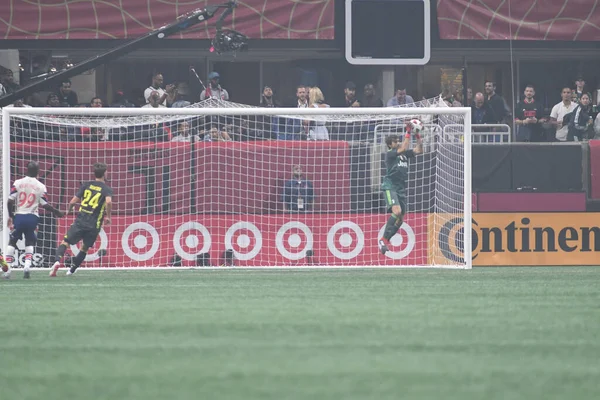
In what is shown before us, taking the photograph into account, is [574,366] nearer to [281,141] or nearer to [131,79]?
[281,141]

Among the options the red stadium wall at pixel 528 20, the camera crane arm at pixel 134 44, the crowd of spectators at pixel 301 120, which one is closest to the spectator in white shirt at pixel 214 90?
the crowd of spectators at pixel 301 120

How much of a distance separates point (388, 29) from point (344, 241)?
4.81 metres

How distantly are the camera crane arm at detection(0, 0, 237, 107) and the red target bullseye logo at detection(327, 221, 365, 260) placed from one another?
4.50 meters

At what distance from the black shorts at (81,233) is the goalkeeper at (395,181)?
4.80 meters

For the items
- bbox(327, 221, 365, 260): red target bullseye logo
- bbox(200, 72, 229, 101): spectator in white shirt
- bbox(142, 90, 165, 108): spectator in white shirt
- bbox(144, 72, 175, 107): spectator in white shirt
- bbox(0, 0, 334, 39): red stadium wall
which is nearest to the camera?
bbox(327, 221, 365, 260): red target bullseye logo

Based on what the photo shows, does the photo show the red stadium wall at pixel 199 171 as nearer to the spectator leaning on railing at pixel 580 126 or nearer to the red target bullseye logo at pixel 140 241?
the red target bullseye logo at pixel 140 241

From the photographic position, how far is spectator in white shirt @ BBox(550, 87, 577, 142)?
70.5 feet

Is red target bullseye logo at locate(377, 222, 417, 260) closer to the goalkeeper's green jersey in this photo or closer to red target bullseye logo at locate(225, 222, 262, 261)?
the goalkeeper's green jersey

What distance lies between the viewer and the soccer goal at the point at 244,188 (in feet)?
63.1

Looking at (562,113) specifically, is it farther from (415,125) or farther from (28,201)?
(28,201)

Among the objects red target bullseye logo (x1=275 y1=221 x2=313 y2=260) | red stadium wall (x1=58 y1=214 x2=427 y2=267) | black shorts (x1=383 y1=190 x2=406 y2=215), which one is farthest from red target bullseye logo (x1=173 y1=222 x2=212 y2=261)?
black shorts (x1=383 y1=190 x2=406 y2=215)

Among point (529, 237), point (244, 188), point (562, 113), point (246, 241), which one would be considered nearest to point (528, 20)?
point (562, 113)

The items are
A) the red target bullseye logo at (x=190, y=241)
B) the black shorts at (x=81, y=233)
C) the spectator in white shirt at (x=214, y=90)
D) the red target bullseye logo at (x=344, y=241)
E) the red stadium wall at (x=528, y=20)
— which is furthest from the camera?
the red stadium wall at (x=528, y=20)

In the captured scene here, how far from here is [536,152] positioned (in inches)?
787
